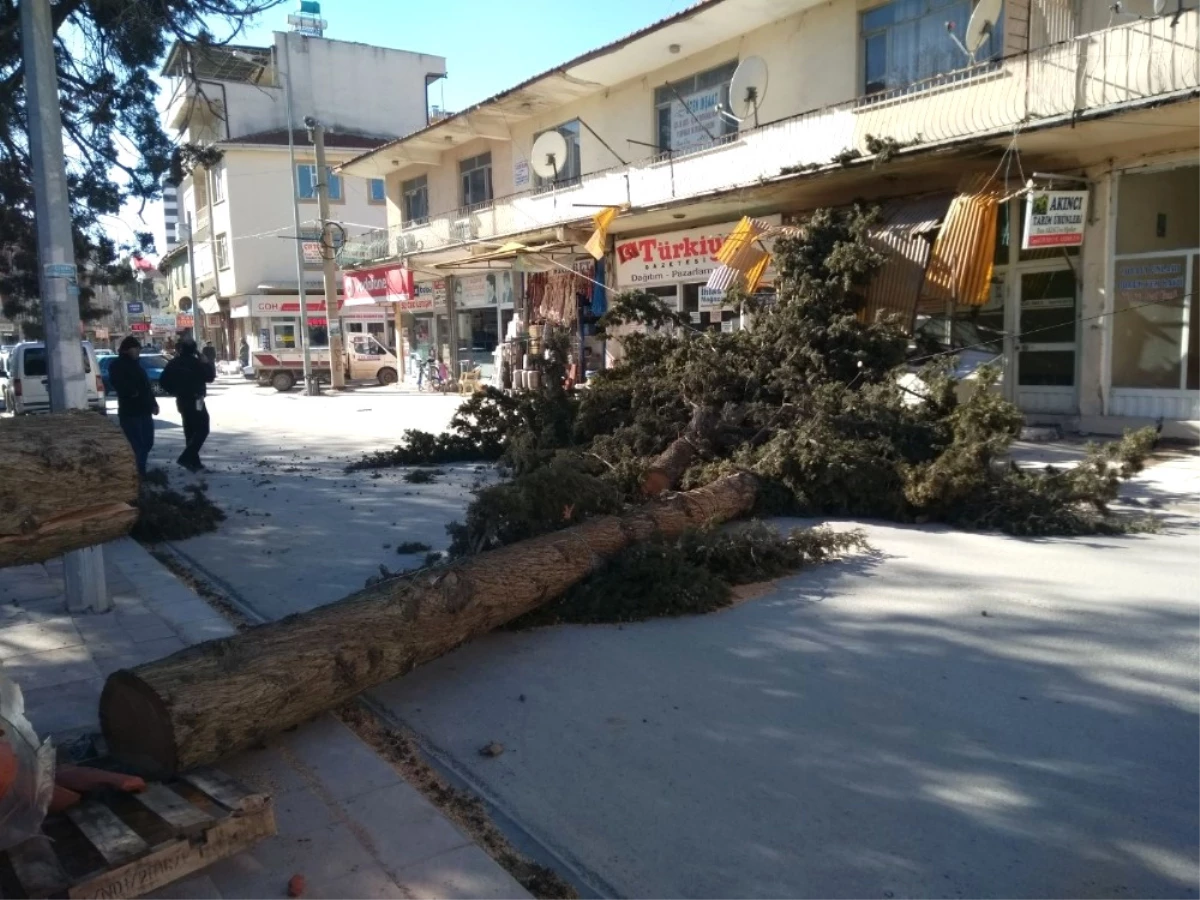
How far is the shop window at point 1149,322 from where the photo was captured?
11602mm

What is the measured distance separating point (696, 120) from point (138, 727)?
16623 millimetres

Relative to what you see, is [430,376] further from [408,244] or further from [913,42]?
[913,42]

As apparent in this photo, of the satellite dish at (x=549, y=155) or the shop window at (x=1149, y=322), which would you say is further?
the satellite dish at (x=549, y=155)

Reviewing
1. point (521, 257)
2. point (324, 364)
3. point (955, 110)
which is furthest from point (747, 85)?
point (324, 364)

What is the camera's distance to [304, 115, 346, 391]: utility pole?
26.8 metres

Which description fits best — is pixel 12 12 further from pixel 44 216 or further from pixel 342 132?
pixel 342 132

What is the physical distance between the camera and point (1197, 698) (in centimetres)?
413

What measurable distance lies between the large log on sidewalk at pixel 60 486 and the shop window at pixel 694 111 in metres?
14.3

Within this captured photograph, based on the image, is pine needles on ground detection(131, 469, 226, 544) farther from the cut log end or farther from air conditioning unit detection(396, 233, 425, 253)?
air conditioning unit detection(396, 233, 425, 253)

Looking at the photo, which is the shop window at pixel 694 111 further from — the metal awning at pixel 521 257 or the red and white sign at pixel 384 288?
the red and white sign at pixel 384 288

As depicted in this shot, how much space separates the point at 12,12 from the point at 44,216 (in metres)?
4.17

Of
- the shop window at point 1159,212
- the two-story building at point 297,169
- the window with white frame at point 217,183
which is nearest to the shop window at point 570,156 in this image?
the shop window at point 1159,212

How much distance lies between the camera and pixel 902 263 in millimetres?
11773

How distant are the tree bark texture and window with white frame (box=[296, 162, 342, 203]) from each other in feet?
118
